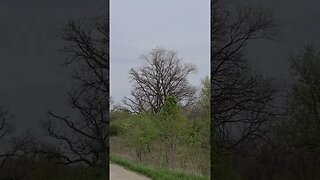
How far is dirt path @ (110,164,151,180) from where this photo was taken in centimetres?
762

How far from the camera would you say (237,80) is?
552cm

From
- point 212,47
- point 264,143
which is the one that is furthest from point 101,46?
point 264,143

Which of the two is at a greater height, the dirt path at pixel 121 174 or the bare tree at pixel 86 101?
the bare tree at pixel 86 101

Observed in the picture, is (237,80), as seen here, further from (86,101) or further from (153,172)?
(153,172)

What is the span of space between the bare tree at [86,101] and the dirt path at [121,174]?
7.39 ft

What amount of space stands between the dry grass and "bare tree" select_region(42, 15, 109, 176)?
2958 mm

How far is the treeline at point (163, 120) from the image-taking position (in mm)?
8477

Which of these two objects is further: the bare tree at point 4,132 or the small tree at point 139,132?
the small tree at point 139,132

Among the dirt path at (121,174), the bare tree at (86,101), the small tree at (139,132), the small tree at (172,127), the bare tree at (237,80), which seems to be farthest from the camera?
the small tree at (139,132)

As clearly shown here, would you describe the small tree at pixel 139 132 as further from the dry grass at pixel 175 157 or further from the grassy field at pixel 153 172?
the grassy field at pixel 153 172

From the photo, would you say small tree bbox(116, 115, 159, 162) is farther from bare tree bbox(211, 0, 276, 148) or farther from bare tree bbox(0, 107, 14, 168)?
A: bare tree bbox(0, 107, 14, 168)

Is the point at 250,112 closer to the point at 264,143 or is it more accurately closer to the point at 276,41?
the point at 264,143

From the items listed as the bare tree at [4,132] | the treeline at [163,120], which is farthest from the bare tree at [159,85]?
the bare tree at [4,132]

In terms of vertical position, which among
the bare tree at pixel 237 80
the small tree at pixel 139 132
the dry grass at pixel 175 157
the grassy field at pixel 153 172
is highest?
the bare tree at pixel 237 80
